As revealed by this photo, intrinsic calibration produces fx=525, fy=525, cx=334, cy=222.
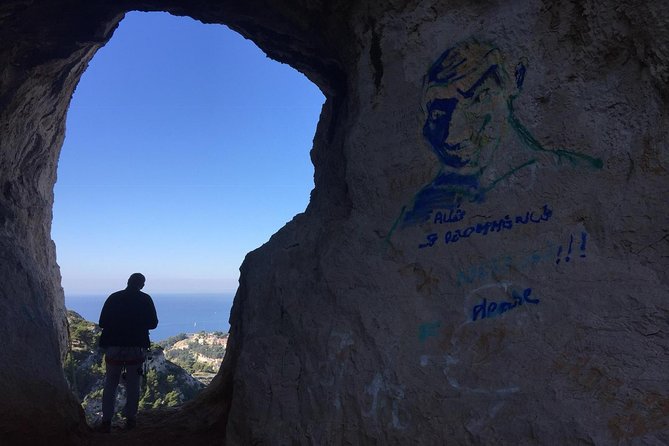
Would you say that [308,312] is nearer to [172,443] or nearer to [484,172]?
[484,172]

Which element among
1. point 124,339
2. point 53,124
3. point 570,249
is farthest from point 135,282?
point 570,249

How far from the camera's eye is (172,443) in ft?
18.1

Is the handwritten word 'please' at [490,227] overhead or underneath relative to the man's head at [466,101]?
underneath

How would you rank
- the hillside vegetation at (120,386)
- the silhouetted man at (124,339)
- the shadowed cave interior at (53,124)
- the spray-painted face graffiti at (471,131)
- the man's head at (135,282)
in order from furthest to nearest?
the hillside vegetation at (120,386), the man's head at (135,282), the silhouetted man at (124,339), the shadowed cave interior at (53,124), the spray-painted face graffiti at (471,131)

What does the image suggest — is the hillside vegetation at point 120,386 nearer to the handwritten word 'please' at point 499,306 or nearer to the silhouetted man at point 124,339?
the silhouetted man at point 124,339

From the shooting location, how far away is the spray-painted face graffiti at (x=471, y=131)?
12.7 ft

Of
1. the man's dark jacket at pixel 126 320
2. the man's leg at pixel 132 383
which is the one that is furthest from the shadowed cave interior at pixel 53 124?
the man's dark jacket at pixel 126 320

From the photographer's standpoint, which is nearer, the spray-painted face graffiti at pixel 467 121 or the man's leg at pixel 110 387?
the spray-painted face graffiti at pixel 467 121

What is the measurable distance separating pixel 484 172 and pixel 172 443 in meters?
4.21

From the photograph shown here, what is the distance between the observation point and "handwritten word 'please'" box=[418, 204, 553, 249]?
3682 millimetres

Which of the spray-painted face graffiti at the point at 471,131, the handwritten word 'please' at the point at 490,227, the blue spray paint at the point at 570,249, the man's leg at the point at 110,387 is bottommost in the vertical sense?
the man's leg at the point at 110,387

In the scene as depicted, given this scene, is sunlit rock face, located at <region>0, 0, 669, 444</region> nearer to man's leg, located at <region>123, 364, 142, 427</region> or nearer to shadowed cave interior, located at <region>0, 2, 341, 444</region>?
shadowed cave interior, located at <region>0, 2, 341, 444</region>

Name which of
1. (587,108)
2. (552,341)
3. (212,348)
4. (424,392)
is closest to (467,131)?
(587,108)

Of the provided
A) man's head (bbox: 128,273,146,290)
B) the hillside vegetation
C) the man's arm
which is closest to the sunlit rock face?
the man's arm
